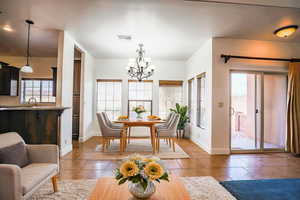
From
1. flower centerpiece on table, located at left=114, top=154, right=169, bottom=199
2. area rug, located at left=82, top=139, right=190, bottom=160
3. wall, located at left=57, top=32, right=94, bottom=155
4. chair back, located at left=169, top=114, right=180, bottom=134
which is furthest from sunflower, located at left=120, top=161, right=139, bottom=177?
wall, located at left=57, top=32, right=94, bottom=155

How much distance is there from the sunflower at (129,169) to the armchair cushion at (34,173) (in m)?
1.00

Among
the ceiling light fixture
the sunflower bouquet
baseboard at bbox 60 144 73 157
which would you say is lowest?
baseboard at bbox 60 144 73 157

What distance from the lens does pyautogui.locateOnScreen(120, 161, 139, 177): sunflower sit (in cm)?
122

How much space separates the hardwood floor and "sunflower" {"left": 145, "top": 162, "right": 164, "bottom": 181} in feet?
5.27

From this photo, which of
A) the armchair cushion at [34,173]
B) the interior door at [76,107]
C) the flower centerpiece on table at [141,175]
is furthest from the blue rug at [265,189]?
the interior door at [76,107]

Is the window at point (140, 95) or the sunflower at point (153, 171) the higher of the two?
the window at point (140, 95)

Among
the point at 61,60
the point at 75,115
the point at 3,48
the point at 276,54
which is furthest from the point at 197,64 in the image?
the point at 3,48

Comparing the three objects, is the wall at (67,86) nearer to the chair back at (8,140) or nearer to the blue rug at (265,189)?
the chair back at (8,140)

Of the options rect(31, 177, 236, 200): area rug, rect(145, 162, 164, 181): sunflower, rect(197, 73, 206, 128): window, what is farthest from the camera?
rect(197, 73, 206, 128): window

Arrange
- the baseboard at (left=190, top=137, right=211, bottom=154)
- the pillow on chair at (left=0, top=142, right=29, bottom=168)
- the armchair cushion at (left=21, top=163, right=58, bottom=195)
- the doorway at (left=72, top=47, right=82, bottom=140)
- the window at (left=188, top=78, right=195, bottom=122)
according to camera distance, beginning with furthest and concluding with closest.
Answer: the window at (left=188, top=78, right=195, bottom=122)
the doorway at (left=72, top=47, right=82, bottom=140)
the baseboard at (left=190, top=137, right=211, bottom=154)
the pillow on chair at (left=0, top=142, right=29, bottom=168)
the armchair cushion at (left=21, top=163, right=58, bottom=195)

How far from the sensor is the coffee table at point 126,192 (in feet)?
4.32

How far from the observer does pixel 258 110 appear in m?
4.00

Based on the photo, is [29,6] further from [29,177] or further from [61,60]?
[29,177]

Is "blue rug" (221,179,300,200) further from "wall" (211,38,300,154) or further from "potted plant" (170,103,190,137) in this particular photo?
"potted plant" (170,103,190,137)
